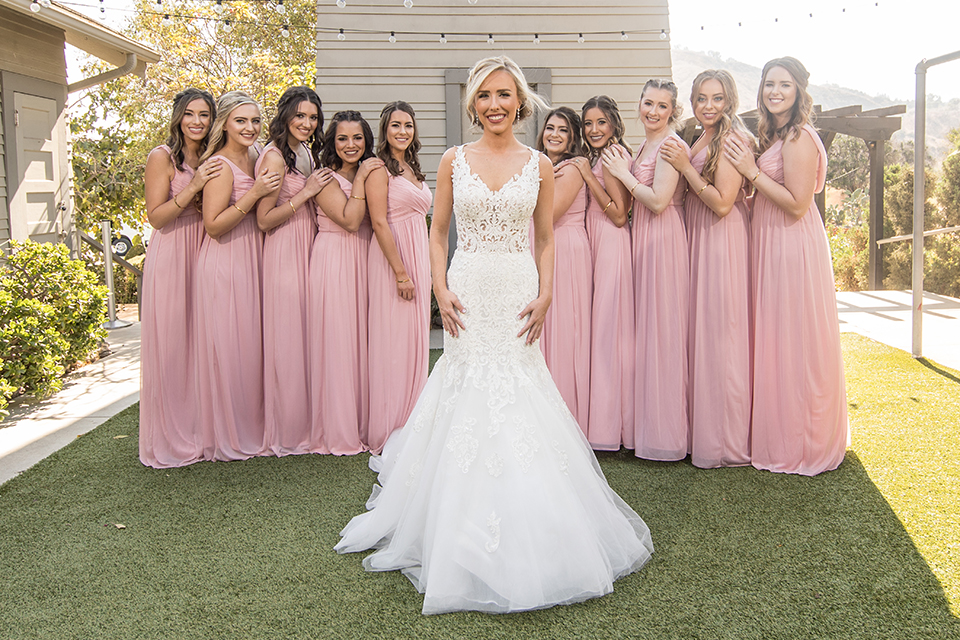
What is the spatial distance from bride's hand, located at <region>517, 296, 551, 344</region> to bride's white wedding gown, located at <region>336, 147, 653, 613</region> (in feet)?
0.11

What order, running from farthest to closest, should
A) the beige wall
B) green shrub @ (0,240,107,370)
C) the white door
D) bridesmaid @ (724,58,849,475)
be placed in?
the beige wall, the white door, green shrub @ (0,240,107,370), bridesmaid @ (724,58,849,475)

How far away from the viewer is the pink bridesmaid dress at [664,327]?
4441 millimetres

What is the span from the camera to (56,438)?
521 cm

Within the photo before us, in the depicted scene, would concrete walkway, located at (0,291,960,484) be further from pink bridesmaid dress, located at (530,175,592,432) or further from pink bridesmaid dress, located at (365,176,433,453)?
pink bridesmaid dress, located at (530,175,592,432)

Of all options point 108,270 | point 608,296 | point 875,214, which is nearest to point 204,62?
point 108,270

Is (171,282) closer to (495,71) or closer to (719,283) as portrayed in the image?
(495,71)

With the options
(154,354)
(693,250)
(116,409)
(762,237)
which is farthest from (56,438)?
(762,237)

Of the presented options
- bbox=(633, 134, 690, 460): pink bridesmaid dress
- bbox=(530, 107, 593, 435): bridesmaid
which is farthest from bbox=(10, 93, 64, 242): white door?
bbox=(633, 134, 690, 460): pink bridesmaid dress

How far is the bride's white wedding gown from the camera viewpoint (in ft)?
9.12

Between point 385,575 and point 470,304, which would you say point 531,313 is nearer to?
point 470,304

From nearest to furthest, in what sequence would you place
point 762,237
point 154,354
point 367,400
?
point 762,237, point 154,354, point 367,400

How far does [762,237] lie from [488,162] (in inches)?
79.1

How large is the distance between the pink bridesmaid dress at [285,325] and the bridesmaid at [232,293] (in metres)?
0.08

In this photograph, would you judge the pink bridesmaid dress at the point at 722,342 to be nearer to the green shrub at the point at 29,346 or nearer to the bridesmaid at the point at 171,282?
the bridesmaid at the point at 171,282
